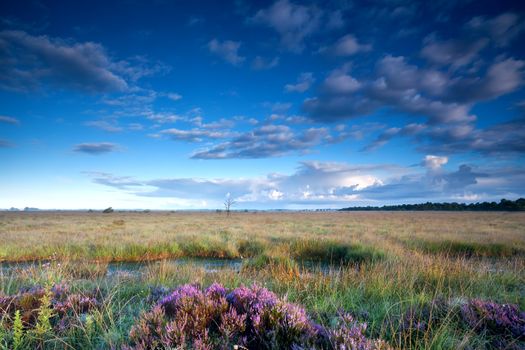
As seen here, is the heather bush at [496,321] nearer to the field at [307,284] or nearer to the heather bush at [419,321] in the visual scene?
the field at [307,284]

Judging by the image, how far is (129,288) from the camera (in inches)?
221

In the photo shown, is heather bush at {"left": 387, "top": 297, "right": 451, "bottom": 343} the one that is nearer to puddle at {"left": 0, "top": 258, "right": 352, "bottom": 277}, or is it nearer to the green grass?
puddle at {"left": 0, "top": 258, "right": 352, "bottom": 277}

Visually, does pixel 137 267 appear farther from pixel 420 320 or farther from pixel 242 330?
pixel 420 320

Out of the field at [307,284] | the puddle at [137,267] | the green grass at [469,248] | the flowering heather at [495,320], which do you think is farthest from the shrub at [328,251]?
the flowering heather at [495,320]

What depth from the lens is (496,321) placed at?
3377 millimetres

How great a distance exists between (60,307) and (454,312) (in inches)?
204

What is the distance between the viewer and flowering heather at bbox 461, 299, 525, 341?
10.6 ft

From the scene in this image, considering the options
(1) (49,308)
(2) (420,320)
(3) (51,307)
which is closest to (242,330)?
(2) (420,320)

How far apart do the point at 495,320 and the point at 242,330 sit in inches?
117

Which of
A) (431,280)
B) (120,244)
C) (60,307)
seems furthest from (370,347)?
(120,244)

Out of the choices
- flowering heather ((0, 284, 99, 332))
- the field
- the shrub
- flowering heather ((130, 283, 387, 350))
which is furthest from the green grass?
flowering heather ((0, 284, 99, 332))

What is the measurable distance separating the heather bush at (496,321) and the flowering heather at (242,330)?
5.17 ft

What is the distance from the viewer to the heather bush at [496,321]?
319cm

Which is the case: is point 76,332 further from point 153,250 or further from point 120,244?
point 120,244
